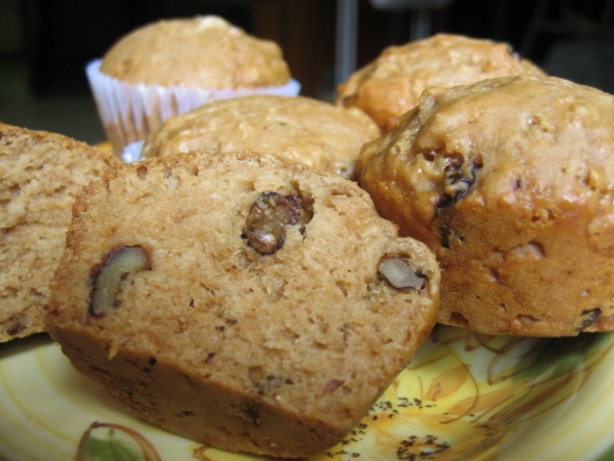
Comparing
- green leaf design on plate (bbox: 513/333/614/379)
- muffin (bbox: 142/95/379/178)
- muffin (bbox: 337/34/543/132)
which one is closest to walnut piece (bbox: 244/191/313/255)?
muffin (bbox: 142/95/379/178)

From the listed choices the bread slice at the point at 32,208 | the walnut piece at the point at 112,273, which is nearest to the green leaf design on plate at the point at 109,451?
the walnut piece at the point at 112,273

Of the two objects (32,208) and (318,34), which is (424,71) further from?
(318,34)

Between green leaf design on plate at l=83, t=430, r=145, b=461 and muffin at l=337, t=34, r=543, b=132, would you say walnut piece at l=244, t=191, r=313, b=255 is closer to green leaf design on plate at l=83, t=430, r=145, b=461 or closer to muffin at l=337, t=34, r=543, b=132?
green leaf design on plate at l=83, t=430, r=145, b=461

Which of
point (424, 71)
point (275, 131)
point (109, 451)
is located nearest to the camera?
point (109, 451)

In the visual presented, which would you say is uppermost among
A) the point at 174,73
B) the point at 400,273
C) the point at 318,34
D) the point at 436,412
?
the point at 400,273

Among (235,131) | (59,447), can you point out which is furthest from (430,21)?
(59,447)

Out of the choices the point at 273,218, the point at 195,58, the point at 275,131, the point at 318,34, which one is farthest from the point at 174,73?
the point at 318,34

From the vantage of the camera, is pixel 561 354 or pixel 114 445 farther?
pixel 561 354
